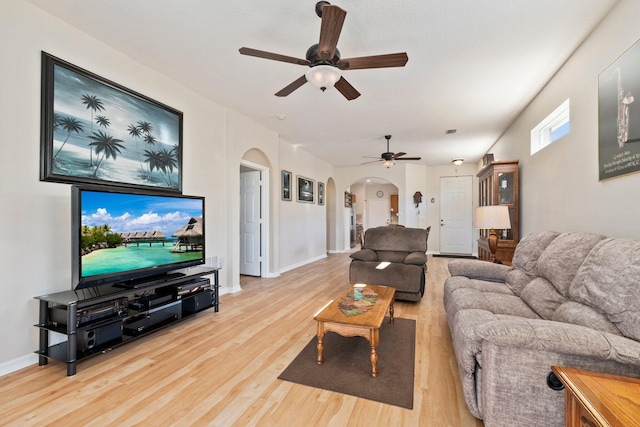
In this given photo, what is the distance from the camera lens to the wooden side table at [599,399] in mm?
852

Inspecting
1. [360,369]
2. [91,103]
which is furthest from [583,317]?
[91,103]

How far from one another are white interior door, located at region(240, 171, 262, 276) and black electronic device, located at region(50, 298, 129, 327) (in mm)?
2983

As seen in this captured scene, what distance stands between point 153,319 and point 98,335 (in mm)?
510

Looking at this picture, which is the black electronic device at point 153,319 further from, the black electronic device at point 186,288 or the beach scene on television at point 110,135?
the beach scene on television at point 110,135

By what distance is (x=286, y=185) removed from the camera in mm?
5770

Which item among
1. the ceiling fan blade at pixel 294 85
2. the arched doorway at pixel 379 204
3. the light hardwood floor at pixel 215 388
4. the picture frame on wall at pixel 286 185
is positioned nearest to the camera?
the light hardwood floor at pixel 215 388

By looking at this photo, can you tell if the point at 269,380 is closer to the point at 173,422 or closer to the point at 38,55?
the point at 173,422

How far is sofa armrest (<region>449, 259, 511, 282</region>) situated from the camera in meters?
2.90

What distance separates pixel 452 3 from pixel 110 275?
3355 millimetres

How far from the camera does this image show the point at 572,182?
105 inches

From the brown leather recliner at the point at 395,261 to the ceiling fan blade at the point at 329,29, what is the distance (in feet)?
8.62

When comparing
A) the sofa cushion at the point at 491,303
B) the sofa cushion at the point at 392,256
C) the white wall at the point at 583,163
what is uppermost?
the white wall at the point at 583,163

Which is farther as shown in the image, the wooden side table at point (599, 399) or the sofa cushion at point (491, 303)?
the sofa cushion at point (491, 303)

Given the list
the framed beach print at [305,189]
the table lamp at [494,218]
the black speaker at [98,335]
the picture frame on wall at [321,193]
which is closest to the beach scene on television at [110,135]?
the black speaker at [98,335]
